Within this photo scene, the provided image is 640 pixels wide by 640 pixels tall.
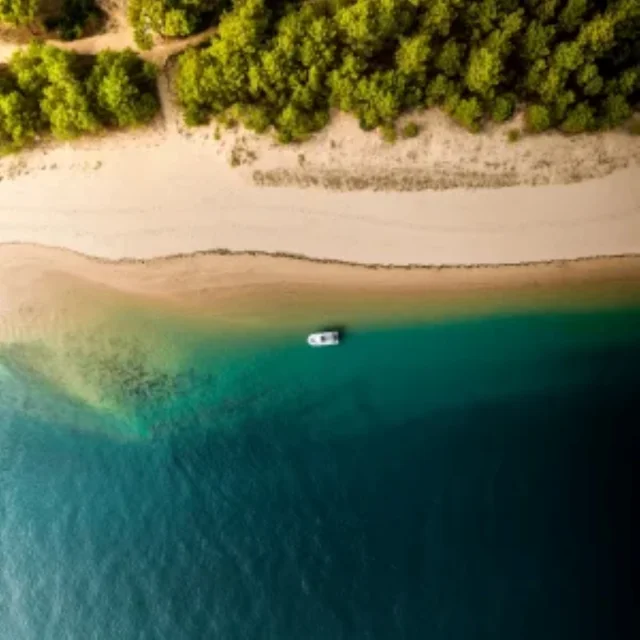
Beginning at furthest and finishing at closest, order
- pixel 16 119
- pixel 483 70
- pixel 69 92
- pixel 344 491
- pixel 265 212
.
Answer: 1. pixel 265 212
2. pixel 344 491
3. pixel 16 119
4. pixel 69 92
5. pixel 483 70

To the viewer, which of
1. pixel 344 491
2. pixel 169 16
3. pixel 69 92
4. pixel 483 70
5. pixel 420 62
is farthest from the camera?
pixel 344 491

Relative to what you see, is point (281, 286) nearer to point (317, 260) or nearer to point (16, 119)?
point (317, 260)

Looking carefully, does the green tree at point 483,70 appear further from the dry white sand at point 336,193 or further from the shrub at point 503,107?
the dry white sand at point 336,193

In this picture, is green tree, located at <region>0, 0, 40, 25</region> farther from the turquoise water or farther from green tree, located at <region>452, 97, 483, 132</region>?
green tree, located at <region>452, 97, 483, 132</region>

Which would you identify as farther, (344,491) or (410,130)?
(344,491)

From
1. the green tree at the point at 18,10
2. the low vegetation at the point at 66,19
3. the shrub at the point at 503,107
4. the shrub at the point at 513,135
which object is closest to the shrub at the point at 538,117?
the shrub at the point at 513,135

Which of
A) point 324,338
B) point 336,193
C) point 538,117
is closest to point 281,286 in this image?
point 324,338

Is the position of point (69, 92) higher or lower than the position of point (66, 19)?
lower
